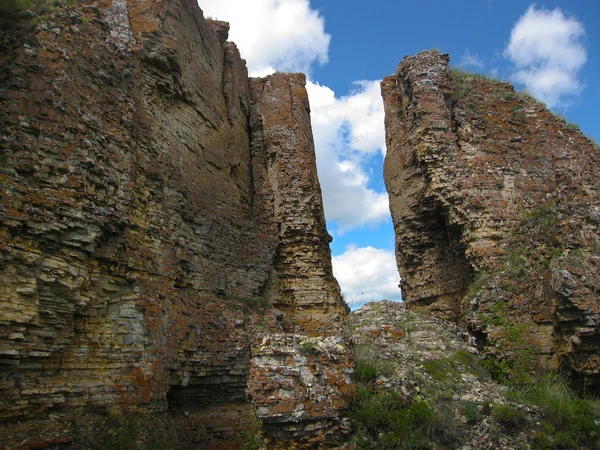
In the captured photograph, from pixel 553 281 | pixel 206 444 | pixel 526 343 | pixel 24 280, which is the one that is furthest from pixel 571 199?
pixel 24 280

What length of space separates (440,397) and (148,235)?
7368 mm

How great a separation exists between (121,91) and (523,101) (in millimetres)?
13176

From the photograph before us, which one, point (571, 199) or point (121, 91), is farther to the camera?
point (571, 199)

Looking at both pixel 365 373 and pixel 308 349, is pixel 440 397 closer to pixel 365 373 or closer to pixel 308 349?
pixel 365 373

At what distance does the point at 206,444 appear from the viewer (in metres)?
10.9

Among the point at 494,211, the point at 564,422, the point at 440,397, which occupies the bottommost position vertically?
the point at 564,422

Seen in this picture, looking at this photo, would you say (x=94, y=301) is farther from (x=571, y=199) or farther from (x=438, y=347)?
(x=571, y=199)

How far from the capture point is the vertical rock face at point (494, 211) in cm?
1059

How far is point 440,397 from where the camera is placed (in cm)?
763

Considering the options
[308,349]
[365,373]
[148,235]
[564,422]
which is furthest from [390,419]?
[148,235]

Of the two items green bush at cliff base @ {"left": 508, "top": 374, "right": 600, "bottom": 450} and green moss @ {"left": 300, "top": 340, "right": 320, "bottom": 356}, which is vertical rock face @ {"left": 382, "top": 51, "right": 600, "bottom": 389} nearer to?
green bush at cliff base @ {"left": 508, "top": 374, "right": 600, "bottom": 450}

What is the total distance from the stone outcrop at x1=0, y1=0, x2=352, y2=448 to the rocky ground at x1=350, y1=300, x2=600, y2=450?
0.69 metres

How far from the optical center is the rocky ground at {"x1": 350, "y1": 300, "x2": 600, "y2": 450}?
22.9 ft

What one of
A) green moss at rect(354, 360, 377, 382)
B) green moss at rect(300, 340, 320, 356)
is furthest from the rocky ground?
green moss at rect(300, 340, 320, 356)
